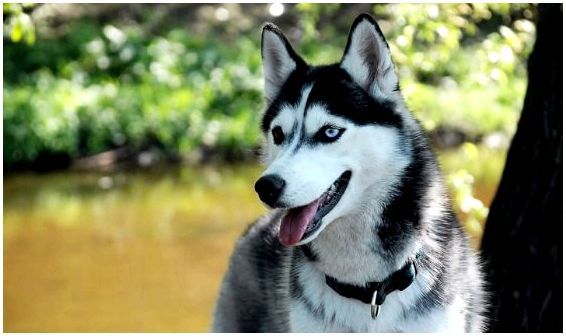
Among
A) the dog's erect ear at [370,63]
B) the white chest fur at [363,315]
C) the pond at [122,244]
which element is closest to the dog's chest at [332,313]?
the white chest fur at [363,315]

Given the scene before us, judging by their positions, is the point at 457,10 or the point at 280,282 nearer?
the point at 280,282

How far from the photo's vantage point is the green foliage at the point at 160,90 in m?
9.96

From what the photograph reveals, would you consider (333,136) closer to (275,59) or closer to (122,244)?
(275,59)

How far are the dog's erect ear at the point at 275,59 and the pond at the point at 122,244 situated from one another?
10.4 feet

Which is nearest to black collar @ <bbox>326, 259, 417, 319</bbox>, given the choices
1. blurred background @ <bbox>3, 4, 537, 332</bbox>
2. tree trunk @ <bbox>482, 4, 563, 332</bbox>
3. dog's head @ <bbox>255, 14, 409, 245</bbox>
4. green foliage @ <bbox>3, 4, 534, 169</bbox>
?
dog's head @ <bbox>255, 14, 409, 245</bbox>

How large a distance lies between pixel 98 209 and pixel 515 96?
17.8ft

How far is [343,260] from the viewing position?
303cm

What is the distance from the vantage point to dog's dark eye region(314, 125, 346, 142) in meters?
2.93

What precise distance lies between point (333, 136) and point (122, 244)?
5.04 metres

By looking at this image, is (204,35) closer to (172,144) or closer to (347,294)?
(172,144)

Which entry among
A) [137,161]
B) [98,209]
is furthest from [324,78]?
[137,161]

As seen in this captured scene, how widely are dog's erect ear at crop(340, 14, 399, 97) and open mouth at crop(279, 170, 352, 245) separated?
0.37 m

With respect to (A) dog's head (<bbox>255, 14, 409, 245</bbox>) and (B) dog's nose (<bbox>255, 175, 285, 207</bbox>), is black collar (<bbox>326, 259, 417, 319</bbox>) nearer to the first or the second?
(A) dog's head (<bbox>255, 14, 409, 245</bbox>)

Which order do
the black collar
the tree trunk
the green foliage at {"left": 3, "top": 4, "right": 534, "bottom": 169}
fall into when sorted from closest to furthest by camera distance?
the black collar < the tree trunk < the green foliage at {"left": 3, "top": 4, "right": 534, "bottom": 169}
